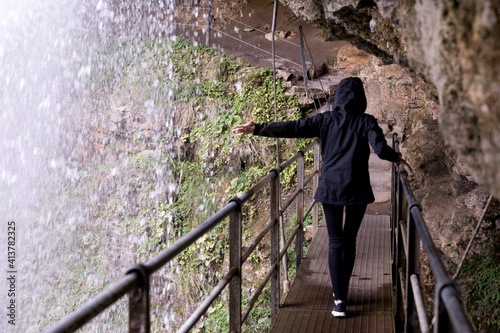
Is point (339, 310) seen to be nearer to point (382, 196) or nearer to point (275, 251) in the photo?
point (275, 251)

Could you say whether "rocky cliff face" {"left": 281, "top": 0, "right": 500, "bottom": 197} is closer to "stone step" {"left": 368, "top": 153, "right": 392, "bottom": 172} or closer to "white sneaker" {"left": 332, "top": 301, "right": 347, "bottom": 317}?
"white sneaker" {"left": 332, "top": 301, "right": 347, "bottom": 317}

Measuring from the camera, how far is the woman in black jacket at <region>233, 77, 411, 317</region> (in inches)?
137

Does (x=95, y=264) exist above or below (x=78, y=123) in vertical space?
below

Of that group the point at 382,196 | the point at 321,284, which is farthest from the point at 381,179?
the point at 321,284

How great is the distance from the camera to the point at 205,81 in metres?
11.7

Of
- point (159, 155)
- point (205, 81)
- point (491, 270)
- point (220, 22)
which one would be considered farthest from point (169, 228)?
point (220, 22)

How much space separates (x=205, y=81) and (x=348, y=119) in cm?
861

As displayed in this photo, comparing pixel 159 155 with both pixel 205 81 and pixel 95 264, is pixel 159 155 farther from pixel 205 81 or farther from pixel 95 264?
pixel 95 264

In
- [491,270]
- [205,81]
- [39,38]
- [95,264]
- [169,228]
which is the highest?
[39,38]

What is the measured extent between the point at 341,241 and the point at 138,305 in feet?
7.94

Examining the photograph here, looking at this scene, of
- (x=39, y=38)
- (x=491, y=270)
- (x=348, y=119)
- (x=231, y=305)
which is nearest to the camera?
(x=231, y=305)

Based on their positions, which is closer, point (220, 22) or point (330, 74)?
point (330, 74)

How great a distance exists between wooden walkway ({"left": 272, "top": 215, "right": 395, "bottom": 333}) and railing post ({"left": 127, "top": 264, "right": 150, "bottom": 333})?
2265mm

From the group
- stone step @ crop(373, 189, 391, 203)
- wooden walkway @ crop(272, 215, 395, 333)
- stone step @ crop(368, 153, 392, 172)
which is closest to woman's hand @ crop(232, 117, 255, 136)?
wooden walkway @ crop(272, 215, 395, 333)
